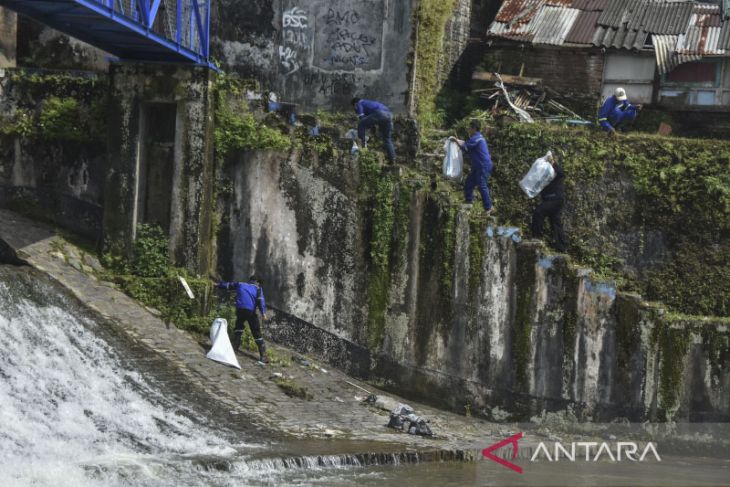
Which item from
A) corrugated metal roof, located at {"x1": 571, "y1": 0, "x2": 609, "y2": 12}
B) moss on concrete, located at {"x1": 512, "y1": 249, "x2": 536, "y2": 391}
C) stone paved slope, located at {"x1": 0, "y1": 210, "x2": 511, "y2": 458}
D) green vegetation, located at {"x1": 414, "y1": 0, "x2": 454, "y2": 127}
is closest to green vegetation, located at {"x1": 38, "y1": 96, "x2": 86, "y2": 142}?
stone paved slope, located at {"x1": 0, "y1": 210, "x2": 511, "y2": 458}

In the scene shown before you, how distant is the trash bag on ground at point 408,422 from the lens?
15516 millimetres

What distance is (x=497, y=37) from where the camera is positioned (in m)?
22.2

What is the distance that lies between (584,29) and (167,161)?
9.02 meters

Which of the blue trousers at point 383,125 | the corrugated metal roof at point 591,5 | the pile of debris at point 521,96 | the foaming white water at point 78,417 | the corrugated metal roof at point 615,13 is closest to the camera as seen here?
the foaming white water at point 78,417

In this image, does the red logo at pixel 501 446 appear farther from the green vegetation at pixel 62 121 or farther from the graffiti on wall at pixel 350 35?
the green vegetation at pixel 62 121

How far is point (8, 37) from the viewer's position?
2089 cm

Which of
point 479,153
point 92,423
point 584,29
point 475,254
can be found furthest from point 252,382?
point 584,29

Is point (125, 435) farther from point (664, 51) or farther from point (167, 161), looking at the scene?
point (664, 51)

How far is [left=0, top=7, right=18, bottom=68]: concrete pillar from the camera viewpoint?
20578 millimetres

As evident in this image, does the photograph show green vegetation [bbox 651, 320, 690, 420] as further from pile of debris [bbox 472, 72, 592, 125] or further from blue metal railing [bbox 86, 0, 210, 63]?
blue metal railing [bbox 86, 0, 210, 63]

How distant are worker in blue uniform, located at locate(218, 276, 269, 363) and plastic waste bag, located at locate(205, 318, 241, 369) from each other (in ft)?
0.97

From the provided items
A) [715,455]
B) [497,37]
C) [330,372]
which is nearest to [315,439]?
[330,372]

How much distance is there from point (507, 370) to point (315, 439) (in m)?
3.89

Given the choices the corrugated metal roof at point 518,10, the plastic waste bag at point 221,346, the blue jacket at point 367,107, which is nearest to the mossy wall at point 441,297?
the blue jacket at point 367,107
